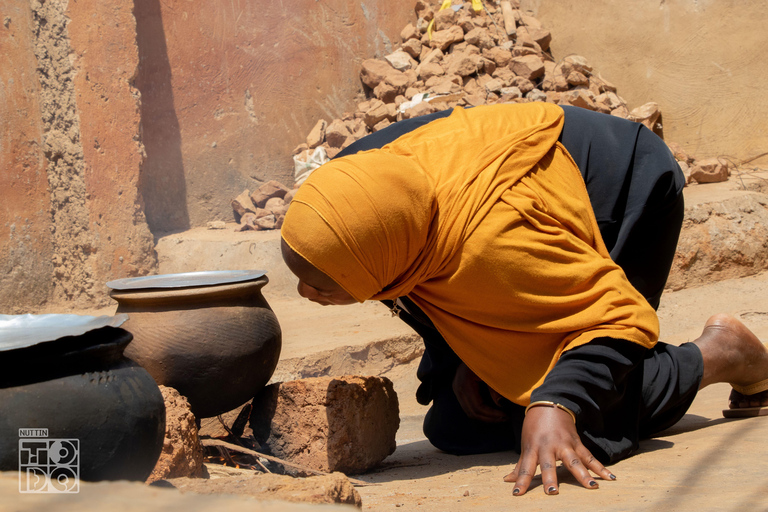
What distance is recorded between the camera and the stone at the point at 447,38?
25.9 feet

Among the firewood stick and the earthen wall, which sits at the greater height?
the earthen wall

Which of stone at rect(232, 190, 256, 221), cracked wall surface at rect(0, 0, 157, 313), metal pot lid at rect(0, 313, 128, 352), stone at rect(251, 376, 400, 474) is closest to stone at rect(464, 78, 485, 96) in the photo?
stone at rect(232, 190, 256, 221)

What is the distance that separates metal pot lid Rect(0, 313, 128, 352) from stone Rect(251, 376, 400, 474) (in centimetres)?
113

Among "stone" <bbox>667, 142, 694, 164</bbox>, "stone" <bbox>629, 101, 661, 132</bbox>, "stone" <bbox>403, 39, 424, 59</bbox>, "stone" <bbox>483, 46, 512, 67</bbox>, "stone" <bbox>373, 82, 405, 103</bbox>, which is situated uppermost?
"stone" <bbox>403, 39, 424, 59</bbox>

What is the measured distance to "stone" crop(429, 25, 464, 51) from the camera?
311 inches

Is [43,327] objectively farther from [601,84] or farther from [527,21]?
[527,21]

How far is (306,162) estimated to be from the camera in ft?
24.4

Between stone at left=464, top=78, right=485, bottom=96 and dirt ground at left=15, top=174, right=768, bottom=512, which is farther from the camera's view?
stone at left=464, top=78, right=485, bottom=96

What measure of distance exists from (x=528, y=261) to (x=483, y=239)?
0.49 feet

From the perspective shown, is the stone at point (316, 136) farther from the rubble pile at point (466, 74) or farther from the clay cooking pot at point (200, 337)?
the clay cooking pot at point (200, 337)

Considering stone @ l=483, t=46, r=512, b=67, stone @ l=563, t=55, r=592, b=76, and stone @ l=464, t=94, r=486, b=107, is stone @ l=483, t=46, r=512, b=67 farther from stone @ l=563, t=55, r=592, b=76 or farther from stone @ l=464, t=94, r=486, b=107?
stone @ l=464, t=94, r=486, b=107

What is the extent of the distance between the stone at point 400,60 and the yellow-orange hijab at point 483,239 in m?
6.13

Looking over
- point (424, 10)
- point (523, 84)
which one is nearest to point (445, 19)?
point (424, 10)

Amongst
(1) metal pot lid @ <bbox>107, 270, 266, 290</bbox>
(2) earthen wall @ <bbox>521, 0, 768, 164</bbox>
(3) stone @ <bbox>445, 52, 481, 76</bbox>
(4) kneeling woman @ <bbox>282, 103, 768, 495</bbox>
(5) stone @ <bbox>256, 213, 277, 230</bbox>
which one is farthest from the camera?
(3) stone @ <bbox>445, 52, 481, 76</bbox>
